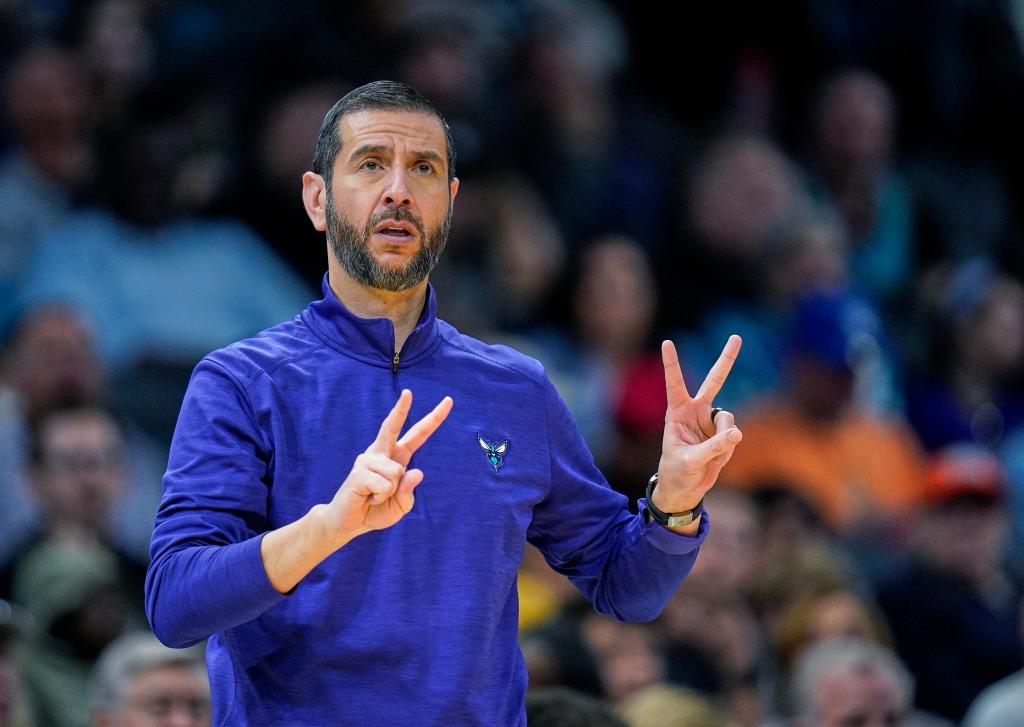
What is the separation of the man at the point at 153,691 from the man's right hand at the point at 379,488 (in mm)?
2253

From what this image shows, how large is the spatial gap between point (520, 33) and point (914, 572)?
3644 mm

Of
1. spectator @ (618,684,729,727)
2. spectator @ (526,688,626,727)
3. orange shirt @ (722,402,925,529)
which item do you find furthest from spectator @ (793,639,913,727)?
orange shirt @ (722,402,925,529)

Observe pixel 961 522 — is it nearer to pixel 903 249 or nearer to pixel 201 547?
pixel 903 249

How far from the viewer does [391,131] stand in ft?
9.77

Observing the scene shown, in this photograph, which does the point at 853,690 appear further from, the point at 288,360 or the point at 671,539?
the point at 288,360

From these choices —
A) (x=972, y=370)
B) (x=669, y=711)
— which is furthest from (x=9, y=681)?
(x=972, y=370)

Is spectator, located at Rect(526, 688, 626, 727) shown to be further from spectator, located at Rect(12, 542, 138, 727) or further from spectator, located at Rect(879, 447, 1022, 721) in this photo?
spectator, located at Rect(879, 447, 1022, 721)

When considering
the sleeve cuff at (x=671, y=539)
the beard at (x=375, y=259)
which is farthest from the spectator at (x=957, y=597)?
the beard at (x=375, y=259)

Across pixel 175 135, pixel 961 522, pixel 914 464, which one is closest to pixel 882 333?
pixel 914 464

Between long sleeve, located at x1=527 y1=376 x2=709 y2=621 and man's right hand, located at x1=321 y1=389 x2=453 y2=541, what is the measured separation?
0.57 m

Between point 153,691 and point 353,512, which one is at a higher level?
point 353,512

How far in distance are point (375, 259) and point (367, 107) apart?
264 millimetres

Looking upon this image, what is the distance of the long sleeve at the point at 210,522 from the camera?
8.44ft

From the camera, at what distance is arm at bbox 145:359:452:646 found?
2.53 metres
